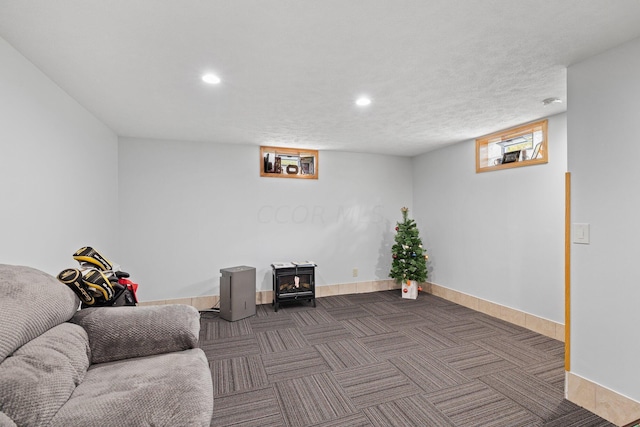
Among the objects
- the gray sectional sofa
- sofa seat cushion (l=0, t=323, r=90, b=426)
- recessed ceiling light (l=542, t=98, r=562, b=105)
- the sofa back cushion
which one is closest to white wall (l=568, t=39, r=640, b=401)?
recessed ceiling light (l=542, t=98, r=562, b=105)

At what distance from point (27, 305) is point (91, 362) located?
1.65ft

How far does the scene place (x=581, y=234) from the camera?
221 centimetres

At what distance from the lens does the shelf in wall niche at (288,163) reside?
490cm

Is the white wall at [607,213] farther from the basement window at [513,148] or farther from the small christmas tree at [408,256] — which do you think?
the small christmas tree at [408,256]

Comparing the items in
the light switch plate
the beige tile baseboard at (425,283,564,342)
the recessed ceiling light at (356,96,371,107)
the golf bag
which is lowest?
the beige tile baseboard at (425,283,564,342)

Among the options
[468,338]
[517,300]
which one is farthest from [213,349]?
[517,300]

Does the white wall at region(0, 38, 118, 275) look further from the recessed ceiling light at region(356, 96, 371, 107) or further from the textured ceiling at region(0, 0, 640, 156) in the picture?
the recessed ceiling light at region(356, 96, 371, 107)

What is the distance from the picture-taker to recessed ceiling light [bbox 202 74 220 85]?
2417 millimetres

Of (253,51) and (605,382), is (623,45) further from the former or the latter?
(253,51)

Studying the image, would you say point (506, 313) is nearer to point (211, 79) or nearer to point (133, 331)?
point (133, 331)

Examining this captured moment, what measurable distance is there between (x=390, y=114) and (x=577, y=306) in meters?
2.34

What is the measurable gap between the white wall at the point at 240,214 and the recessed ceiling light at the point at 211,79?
87.7 inches

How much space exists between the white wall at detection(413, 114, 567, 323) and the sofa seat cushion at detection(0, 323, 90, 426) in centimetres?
424

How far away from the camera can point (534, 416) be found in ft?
6.91
